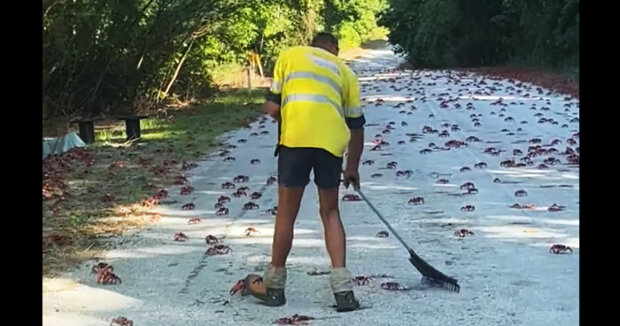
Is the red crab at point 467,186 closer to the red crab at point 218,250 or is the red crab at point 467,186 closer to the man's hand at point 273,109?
the red crab at point 218,250

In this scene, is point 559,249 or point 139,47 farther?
point 139,47

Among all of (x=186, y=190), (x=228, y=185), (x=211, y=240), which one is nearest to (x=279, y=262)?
(x=211, y=240)

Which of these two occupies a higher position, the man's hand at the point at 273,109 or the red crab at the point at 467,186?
the man's hand at the point at 273,109

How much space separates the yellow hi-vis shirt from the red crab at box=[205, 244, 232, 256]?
181cm

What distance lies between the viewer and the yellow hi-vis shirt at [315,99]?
18.3ft

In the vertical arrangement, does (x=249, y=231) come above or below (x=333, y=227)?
below

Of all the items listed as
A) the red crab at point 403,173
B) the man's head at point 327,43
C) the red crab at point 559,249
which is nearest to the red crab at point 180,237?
the man's head at point 327,43

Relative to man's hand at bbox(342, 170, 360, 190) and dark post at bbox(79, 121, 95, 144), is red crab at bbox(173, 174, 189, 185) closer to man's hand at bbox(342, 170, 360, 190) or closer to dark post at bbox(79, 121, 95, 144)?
dark post at bbox(79, 121, 95, 144)

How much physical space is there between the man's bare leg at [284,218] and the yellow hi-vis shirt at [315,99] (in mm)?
307

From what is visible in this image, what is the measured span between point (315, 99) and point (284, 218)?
76 centimetres

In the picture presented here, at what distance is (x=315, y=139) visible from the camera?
18.3ft

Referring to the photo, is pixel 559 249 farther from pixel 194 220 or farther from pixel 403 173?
pixel 403 173

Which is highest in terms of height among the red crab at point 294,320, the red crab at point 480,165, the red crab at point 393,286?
the red crab at point 294,320
